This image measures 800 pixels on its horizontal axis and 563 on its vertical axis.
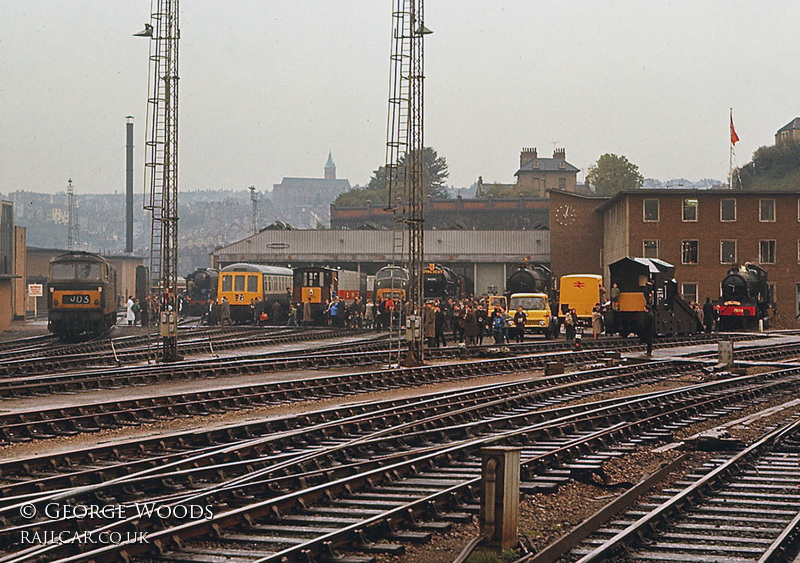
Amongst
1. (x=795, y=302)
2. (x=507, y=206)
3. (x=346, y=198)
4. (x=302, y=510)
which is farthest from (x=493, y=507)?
(x=346, y=198)

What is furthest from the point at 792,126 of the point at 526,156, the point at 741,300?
the point at 741,300

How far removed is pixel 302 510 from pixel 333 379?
12.9 meters

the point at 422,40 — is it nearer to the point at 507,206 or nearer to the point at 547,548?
the point at 547,548

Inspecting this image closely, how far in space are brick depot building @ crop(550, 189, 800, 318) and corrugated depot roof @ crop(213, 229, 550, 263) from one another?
1486 cm

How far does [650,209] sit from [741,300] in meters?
14.6

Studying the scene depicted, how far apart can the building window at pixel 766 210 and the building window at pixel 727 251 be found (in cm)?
224

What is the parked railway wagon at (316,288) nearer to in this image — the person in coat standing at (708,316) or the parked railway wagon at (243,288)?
the parked railway wagon at (243,288)

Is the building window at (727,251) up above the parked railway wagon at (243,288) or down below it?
above

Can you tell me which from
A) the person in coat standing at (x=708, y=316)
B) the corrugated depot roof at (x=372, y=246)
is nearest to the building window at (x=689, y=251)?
the person in coat standing at (x=708, y=316)

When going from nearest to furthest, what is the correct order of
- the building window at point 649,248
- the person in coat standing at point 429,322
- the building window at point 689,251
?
the person in coat standing at point 429,322 < the building window at point 689,251 < the building window at point 649,248

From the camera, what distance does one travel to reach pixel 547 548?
8.45 m

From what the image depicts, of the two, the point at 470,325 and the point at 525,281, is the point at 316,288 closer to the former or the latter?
the point at 525,281

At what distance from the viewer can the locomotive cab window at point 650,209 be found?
214 feet

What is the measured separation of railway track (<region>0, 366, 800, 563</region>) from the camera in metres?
8.60
